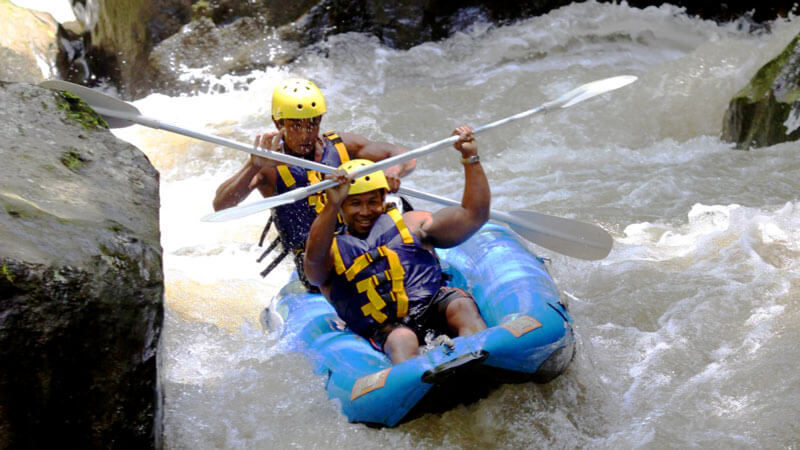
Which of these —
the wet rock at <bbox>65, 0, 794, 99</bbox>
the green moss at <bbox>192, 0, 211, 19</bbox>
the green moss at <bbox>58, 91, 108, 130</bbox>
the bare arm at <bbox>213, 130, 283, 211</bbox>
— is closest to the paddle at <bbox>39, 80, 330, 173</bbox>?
the bare arm at <bbox>213, 130, 283, 211</bbox>

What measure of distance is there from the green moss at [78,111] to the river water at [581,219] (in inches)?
35.8

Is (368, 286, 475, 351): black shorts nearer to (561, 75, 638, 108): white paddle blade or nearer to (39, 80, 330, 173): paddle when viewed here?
(39, 80, 330, 173): paddle

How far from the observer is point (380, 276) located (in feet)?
11.3

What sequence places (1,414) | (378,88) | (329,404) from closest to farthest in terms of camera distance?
(1,414)
(329,404)
(378,88)

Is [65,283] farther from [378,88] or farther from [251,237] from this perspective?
[378,88]

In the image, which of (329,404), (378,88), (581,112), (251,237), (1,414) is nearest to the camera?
(1,414)

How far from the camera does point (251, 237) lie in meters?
5.97

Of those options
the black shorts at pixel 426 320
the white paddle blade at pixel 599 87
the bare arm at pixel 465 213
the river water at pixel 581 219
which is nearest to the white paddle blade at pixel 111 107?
the river water at pixel 581 219

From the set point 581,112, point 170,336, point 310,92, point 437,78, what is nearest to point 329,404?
point 170,336

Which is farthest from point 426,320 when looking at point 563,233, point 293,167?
point 293,167

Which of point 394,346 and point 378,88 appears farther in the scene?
point 378,88

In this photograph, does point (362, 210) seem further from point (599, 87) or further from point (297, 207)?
point (599, 87)

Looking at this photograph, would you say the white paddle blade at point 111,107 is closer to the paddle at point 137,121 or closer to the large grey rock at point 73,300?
the paddle at point 137,121

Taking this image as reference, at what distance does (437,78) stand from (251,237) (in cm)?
325
